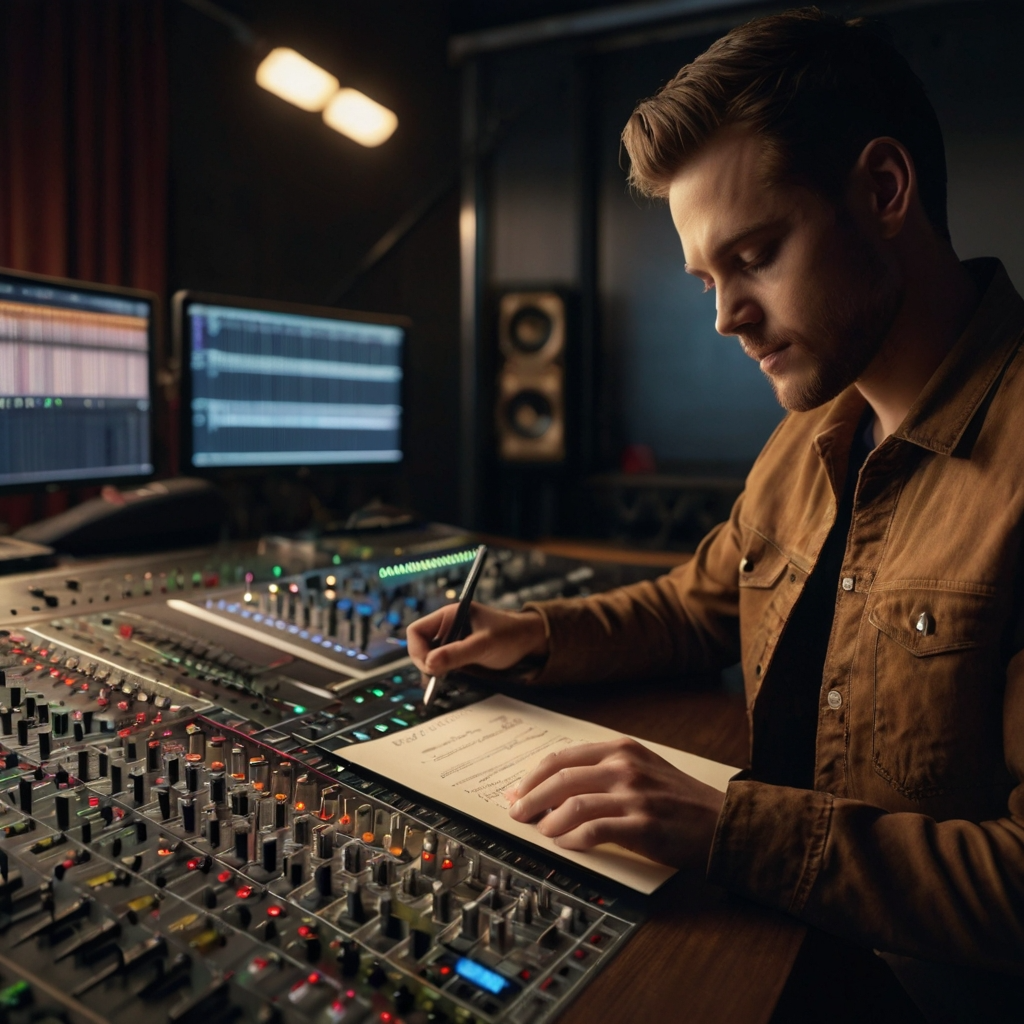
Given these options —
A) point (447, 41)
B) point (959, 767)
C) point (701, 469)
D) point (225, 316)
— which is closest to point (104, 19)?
point (225, 316)

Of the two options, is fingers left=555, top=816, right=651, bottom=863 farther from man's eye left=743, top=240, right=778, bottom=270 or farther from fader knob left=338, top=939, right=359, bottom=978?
man's eye left=743, top=240, right=778, bottom=270

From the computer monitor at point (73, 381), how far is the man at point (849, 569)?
0.85 m

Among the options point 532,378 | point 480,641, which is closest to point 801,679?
point 480,641

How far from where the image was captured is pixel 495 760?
0.81m

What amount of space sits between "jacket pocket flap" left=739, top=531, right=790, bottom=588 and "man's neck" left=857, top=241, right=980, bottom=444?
0.69 feet

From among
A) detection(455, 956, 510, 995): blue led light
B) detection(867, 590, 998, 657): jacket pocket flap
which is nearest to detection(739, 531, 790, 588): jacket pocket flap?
detection(867, 590, 998, 657): jacket pocket flap

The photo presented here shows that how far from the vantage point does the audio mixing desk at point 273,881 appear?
0.49 meters

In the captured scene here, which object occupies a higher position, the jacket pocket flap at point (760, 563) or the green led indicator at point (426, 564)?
the jacket pocket flap at point (760, 563)

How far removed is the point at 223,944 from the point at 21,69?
1911 millimetres

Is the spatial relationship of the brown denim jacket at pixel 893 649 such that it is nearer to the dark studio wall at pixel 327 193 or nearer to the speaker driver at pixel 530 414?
the dark studio wall at pixel 327 193

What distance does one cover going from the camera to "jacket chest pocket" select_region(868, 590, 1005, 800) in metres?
0.79

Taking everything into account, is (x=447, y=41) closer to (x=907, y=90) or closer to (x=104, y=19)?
(x=104, y=19)

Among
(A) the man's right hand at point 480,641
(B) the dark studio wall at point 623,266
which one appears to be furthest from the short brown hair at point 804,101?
(B) the dark studio wall at point 623,266

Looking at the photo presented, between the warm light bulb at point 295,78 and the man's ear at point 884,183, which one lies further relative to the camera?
the warm light bulb at point 295,78
